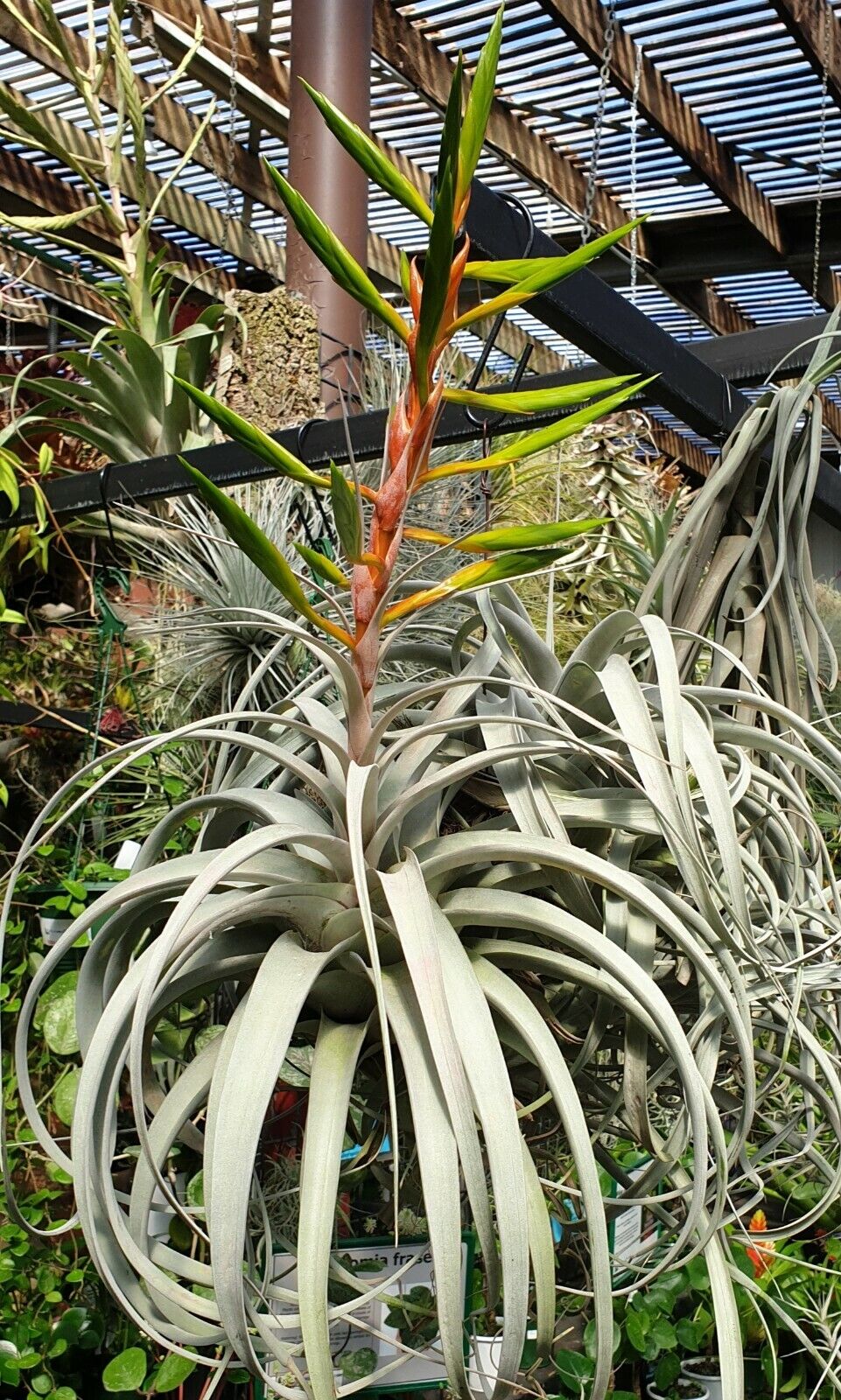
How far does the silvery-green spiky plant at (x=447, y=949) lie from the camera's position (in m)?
0.42

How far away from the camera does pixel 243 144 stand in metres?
3.51

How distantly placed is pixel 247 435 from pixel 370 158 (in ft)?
0.40

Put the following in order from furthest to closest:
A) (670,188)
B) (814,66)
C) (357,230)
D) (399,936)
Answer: (670,188) < (814,66) < (357,230) < (399,936)

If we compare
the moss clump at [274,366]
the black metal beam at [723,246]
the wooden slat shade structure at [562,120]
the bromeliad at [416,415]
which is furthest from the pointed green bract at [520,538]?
the black metal beam at [723,246]

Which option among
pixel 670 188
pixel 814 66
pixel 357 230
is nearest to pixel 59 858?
pixel 357 230

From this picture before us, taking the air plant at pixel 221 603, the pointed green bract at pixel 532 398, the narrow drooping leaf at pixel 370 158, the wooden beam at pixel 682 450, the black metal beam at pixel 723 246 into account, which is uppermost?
the narrow drooping leaf at pixel 370 158

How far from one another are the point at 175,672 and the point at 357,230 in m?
0.86

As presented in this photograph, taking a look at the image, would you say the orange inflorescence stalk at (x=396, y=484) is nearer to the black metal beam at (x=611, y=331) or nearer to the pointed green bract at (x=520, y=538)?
the pointed green bract at (x=520, y=538)

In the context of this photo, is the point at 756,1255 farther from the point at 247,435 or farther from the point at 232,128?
the point at 232,128

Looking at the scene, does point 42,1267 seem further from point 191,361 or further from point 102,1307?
point 191,361

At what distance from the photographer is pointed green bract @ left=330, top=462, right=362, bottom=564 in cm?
42

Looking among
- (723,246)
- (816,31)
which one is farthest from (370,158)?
(723,246)

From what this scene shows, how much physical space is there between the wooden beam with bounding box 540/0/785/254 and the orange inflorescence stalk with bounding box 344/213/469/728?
2.29m

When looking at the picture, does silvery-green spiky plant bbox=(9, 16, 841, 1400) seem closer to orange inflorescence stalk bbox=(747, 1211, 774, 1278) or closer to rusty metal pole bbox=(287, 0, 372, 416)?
orange inflorescence stalk bbox=(747, 1211, 774, 1278)
